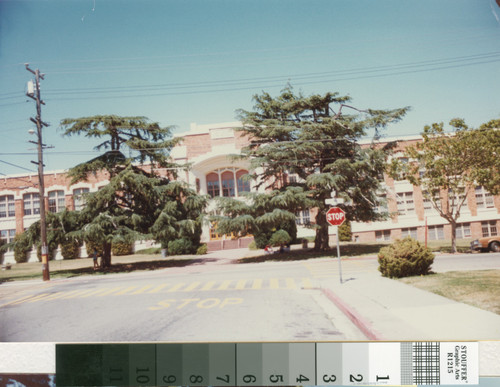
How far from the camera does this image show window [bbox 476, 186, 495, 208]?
3.24 meters

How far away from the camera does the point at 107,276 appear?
427cm

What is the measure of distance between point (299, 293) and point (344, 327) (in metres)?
1.86

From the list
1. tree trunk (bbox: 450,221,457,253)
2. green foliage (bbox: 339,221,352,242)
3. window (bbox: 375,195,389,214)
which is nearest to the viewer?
tree trunk (bbox: 450,221,457,253)

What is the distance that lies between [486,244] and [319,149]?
89.8 inches

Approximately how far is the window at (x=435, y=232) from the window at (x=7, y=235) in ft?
18.3

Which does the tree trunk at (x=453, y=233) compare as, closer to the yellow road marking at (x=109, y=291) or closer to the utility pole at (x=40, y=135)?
the yellow road marking at (x=109, y=291)

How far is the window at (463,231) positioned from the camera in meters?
3.57

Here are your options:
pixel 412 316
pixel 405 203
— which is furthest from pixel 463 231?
pixel 412 316

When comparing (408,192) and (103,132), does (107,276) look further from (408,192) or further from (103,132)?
(408,192)

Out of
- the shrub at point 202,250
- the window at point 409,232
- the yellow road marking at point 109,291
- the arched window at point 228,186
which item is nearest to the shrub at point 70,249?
the yellow road marking at point 109,291

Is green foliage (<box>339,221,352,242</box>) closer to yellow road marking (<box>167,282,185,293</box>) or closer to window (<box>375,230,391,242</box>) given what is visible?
window (<box>375,230,391,242</box>)

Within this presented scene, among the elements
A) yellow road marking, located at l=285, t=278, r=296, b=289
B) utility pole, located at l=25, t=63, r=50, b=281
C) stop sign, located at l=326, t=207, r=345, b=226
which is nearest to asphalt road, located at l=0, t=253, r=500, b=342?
yellow road marking, located at l=285, t=278, r=296, b=289

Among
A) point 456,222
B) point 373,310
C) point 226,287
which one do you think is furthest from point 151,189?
point 456,222

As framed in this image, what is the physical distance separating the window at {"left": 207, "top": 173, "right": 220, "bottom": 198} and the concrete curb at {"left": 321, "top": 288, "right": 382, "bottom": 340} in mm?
2660
